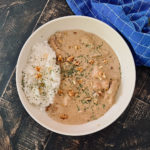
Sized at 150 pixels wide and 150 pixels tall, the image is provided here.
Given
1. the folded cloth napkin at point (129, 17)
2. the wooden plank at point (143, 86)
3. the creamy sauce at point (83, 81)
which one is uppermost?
the folded cloth napkin at point (129, 17)

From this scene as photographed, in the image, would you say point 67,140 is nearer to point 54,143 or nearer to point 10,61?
point 54,143

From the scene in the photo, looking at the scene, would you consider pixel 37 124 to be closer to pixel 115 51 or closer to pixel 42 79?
pixel 42 79

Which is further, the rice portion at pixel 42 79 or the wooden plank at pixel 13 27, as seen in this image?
the wooden plank at pixel 13 27

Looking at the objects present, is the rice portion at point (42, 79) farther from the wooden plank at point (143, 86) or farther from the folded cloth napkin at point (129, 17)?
the wooden plank at point (143, 86)

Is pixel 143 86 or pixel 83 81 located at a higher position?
pixel 83 81

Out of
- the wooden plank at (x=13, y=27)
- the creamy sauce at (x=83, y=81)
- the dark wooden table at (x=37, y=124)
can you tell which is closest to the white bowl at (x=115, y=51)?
the creamy sauce at (x=83, y=81)

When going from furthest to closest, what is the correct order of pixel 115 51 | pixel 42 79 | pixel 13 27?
pixel 13 27 < pixel 115 51 < pixel 42 79

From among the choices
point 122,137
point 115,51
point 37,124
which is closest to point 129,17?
point 115,51
